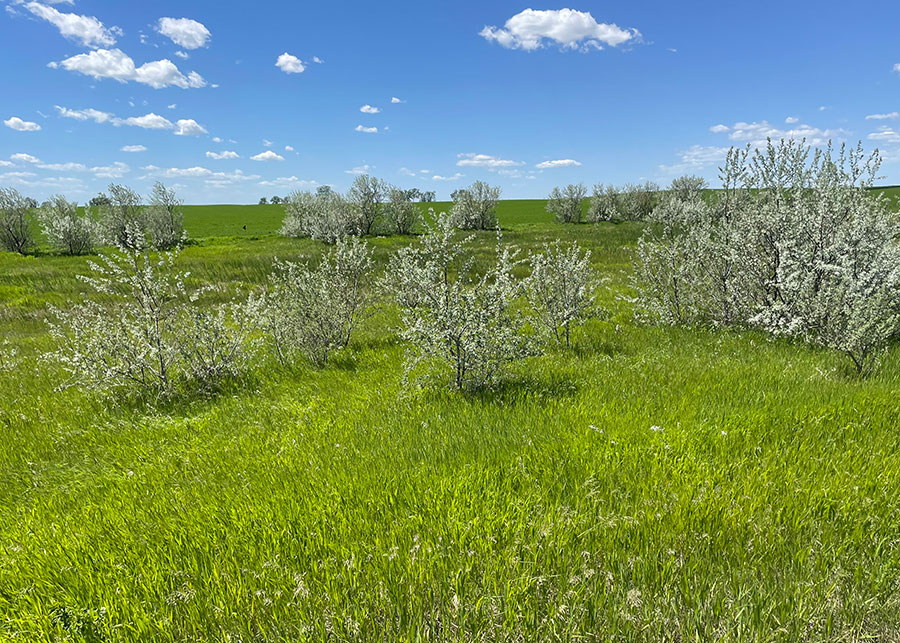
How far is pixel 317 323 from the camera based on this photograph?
8.87m

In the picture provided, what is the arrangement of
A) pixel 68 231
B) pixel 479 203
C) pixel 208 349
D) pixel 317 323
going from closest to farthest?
pixel 208 349 → pixel 317 323 → pixel 68 231 → pixel 479 203

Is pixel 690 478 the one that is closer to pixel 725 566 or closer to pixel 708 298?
pixel 725 566

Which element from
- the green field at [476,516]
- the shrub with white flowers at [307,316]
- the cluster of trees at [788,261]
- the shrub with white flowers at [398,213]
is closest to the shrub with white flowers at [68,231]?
the shrub with white flowers at [398,213]

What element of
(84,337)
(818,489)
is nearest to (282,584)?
(818,489)

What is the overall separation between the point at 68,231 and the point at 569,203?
6161cm

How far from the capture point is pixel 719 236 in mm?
10625

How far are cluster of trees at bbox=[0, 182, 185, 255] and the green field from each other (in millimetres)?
35500

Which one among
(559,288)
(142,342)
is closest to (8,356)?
(142,342)

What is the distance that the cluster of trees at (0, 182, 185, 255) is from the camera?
130 ft

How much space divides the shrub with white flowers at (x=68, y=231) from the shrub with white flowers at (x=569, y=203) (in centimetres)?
5910

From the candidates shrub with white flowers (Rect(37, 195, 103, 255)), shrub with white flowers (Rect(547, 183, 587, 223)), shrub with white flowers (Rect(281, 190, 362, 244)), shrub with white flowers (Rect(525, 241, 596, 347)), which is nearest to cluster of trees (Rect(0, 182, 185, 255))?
shrub with white flowers (Rect(37, 195, 103, 255))

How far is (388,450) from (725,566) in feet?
9.28

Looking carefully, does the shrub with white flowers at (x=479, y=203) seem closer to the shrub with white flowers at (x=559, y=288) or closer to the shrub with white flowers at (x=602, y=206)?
the shrub with white flowers at (x=602, y=206)

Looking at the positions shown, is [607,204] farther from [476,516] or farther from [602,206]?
[476,516]
